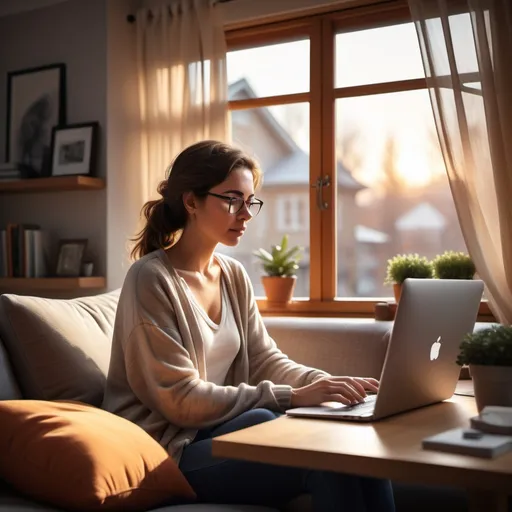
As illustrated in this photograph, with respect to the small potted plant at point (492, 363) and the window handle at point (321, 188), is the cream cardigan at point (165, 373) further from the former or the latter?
the window handle at point (321, 188)

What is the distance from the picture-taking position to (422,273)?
3.13 meters

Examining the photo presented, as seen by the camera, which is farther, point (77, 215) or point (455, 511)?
point (77, 215)

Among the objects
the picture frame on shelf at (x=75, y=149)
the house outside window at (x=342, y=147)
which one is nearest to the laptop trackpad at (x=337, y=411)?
the house outside window at (x=342, y=147)

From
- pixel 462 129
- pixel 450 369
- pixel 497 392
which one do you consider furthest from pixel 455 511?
pixel 462 129

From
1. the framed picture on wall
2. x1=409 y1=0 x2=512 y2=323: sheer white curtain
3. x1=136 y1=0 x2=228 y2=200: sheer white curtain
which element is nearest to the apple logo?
x1=409 y1=0 x2=512 y2=323: sheer white curtain

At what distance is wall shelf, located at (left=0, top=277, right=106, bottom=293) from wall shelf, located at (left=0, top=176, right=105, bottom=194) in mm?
472

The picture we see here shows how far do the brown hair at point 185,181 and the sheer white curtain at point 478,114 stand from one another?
3.71 feet

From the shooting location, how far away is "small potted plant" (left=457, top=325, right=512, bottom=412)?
150 cm

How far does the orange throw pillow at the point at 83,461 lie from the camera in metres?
1.51

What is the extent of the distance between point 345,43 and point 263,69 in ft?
1.52

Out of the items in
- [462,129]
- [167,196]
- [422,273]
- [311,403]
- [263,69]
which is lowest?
[311,403]

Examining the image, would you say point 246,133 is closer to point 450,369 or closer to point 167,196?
point 167,196

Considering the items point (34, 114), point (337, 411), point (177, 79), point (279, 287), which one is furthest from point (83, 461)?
point (34, 114)

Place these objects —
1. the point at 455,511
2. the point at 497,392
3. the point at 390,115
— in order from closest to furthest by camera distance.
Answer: the point at 497,392
the point at 455,511
the point at 390,115
